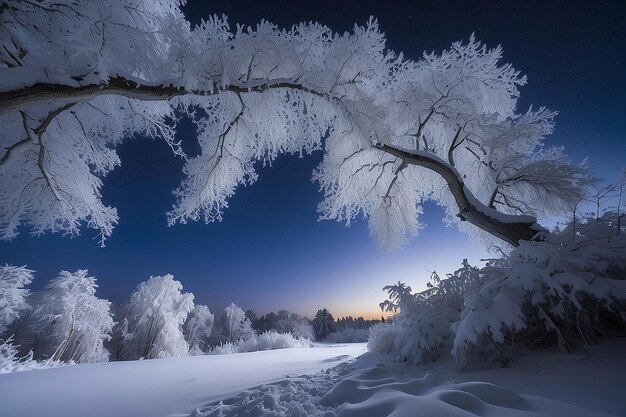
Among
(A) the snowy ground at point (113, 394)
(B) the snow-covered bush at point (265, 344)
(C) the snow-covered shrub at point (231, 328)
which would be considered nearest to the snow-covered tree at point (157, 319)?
(B) the snow-covered bush at point (265, 344)

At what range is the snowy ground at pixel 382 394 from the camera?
159 cm

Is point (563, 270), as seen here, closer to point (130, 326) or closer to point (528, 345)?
point (528, 345)

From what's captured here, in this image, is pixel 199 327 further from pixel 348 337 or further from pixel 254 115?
pixel 254 115

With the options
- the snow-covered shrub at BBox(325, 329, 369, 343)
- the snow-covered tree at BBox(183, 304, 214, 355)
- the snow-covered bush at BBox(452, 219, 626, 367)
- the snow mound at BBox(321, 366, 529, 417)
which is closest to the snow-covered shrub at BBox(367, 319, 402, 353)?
the snow-covered bush at BBox(452, 219, 626, 367)

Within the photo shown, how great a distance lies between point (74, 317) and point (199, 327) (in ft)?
51.2

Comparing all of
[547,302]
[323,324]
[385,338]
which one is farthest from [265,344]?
[323,324]

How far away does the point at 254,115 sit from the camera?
6293mm


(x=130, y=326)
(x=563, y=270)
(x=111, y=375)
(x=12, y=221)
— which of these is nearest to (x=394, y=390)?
(x=563, y=270)

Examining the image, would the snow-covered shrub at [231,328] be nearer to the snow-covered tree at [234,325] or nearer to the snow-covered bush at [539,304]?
the snow-covered tree at [234,325]

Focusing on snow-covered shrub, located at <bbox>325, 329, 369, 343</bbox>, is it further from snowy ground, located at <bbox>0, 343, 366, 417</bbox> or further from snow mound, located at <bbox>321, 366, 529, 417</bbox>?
snow mound, located at <bbox>321, 366, 529, 417</bbox>

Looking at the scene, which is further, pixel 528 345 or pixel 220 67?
pixel 220 67

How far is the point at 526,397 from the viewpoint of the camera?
1692 mm

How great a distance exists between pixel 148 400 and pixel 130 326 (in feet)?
98.5

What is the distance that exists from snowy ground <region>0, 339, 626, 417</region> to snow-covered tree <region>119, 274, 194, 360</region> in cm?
2180
